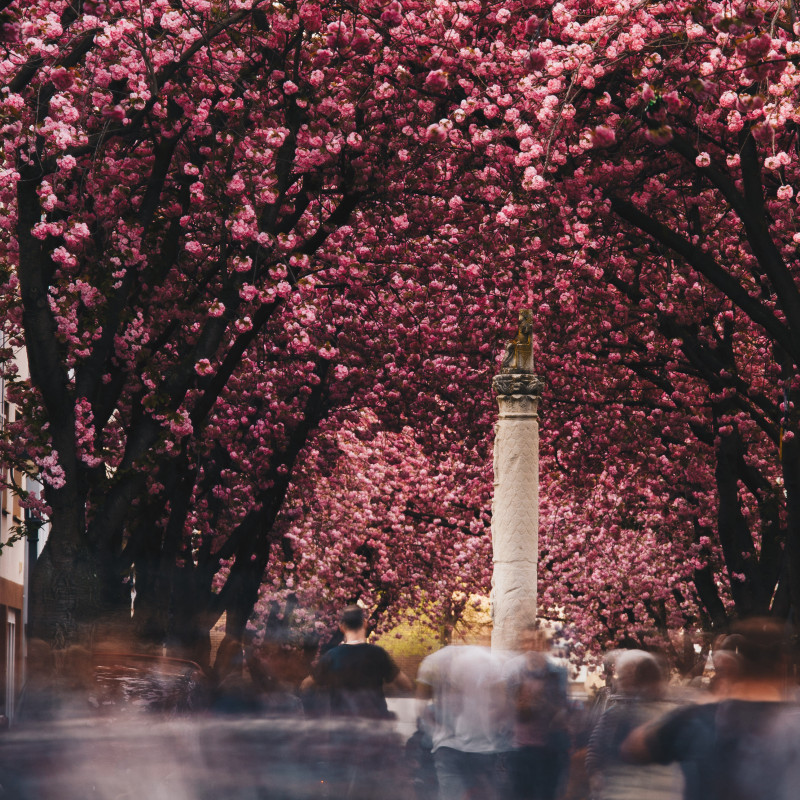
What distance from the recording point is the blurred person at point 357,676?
9633mm

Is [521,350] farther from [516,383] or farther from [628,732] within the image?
[628,732]

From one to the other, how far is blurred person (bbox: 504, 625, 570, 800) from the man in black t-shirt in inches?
47.3

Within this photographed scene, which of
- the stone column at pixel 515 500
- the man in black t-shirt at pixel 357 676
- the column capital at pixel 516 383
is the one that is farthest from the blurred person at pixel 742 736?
the column capital at pixel 516 383

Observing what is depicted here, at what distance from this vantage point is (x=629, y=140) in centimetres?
1477

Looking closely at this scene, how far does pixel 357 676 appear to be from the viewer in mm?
9641

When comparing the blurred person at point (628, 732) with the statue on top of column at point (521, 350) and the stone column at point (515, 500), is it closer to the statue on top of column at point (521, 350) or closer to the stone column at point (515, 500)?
the stone column at point (515, 500)

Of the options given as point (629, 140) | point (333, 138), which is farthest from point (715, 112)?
point (333, 138)

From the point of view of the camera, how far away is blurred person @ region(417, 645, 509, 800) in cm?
838

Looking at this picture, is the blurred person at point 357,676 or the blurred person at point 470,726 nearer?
the blurred person at point 470,726

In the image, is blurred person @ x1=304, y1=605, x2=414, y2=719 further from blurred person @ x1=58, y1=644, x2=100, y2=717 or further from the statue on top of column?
the statue on top of column

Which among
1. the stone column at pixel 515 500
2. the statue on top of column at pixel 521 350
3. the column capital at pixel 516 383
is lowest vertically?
the stone column at pixel 515 500

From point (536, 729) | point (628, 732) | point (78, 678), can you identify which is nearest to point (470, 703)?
point (536, 729)

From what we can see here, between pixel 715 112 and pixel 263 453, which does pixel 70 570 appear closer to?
pixel 715 112

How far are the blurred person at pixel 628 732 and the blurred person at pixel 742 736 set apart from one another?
0.23 ft
